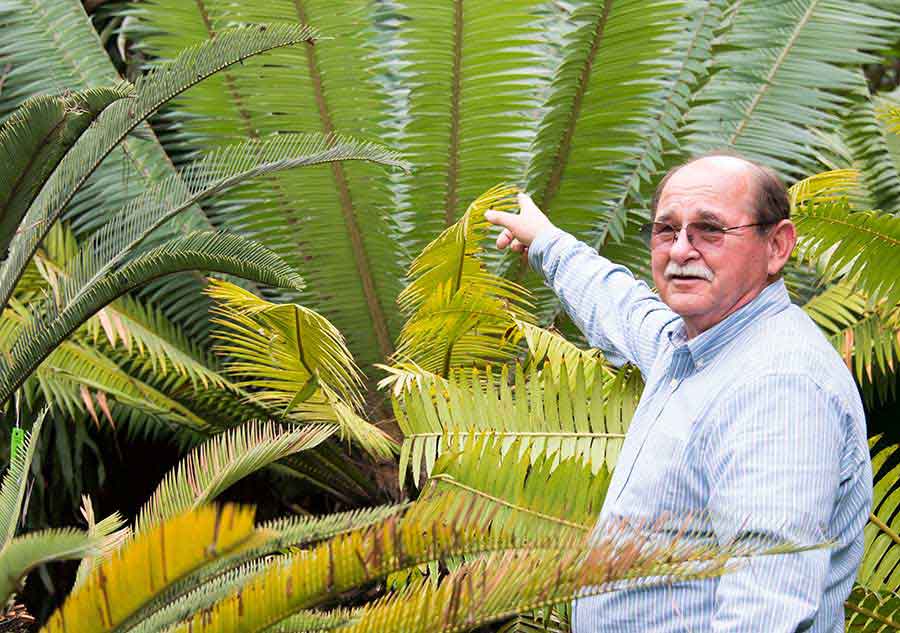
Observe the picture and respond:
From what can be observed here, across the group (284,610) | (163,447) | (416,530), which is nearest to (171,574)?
(284,610)

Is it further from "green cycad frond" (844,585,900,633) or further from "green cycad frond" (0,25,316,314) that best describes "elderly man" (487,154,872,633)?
"green cycad frond" (0,25,316,314)

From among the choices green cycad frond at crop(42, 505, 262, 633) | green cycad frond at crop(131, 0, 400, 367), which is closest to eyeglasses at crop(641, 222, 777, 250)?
green cycad frond at crop(42, 505, 262, 633)

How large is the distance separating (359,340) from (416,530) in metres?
3.05

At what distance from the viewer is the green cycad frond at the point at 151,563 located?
149 cm

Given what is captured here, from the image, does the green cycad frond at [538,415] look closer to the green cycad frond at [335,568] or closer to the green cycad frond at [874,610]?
the green cycad frond at [874,610]

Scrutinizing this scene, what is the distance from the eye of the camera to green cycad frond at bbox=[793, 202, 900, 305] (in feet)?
9.43

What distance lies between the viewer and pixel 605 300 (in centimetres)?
253

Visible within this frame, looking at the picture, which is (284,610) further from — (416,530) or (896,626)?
(896,626)

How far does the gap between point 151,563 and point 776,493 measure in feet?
2.83

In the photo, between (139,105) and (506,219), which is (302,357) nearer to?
(139,105)

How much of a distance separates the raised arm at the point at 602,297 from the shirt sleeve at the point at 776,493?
24.8 inches

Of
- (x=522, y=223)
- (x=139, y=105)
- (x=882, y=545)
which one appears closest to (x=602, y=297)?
(x=522, y=223)

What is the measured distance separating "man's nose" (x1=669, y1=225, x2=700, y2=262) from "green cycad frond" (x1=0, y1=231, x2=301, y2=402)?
59.6 inches

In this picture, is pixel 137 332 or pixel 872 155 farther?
pixel 872 155
